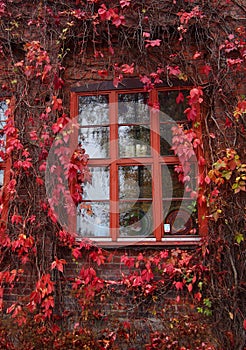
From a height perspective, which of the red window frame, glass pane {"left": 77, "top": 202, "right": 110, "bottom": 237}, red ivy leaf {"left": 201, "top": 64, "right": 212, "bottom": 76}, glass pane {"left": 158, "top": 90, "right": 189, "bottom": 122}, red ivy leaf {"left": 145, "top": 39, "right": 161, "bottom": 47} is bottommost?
glass pane {"left": 77, "top": 202, "right": 110, "bottom": 237}

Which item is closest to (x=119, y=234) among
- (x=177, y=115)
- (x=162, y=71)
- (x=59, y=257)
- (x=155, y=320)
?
(x=59, y=257)

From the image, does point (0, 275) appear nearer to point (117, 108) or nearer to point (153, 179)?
point (153, 179)

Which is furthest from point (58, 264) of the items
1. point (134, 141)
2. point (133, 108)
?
point (133, 108)

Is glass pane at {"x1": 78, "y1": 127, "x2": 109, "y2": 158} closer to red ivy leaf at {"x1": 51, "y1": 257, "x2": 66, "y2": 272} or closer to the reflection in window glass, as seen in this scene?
the reflection in window glass

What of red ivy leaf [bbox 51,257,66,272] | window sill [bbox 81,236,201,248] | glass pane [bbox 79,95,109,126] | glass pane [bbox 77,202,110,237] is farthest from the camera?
glass pane [bbox 79,95,109,126]

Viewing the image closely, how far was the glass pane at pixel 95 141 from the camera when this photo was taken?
402cm

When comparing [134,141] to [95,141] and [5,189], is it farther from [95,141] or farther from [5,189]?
[5,189]

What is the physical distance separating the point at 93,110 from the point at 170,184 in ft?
4.53

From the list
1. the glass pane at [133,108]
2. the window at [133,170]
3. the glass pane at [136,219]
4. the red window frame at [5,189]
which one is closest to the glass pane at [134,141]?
the window at [133,170]

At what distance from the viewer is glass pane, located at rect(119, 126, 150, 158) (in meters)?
3.98

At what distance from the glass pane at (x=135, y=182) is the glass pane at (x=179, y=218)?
1.02ft

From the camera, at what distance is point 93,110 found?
162 inches

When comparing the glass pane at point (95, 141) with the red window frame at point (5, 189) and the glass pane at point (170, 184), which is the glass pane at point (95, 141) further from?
the red window frame at point (5, 189)

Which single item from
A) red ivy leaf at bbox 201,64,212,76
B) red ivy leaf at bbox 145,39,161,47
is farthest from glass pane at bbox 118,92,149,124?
red ivy leaf at bbox 201,64,212,76
